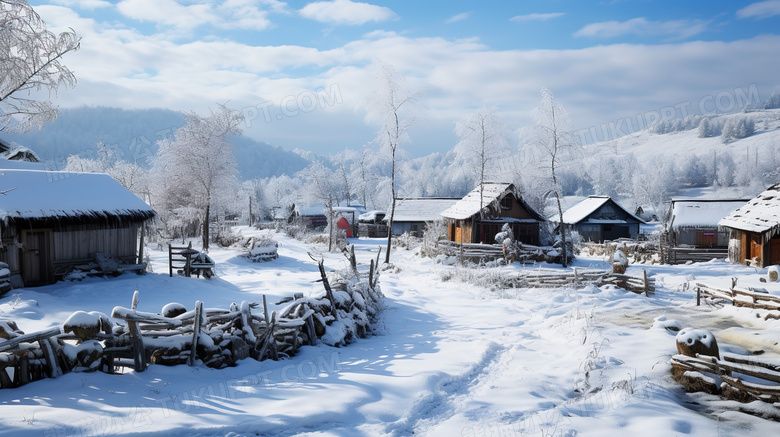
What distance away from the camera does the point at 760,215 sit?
22.3m

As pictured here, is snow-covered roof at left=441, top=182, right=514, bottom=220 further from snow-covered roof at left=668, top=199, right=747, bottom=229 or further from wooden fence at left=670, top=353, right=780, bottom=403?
wooden fence at left=670, top=353, right=780, bottom=403

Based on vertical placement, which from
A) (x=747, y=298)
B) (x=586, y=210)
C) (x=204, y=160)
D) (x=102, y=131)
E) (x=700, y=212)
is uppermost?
(x=102, y=131)

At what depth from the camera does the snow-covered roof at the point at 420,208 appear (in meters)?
49.1

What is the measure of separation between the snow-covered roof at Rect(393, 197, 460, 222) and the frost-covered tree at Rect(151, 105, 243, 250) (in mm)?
21260

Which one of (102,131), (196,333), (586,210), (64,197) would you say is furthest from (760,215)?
(102,131)

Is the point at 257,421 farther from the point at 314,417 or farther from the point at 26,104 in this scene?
the point at 26,104

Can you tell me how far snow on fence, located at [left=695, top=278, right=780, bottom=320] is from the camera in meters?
10.8

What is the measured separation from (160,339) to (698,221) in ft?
121

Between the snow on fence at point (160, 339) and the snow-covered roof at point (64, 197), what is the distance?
28.4 ft

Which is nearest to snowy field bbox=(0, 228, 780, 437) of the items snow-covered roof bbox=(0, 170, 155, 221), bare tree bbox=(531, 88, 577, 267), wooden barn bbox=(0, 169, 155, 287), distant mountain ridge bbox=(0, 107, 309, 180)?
wooden barn bbox=(0, 169, 155, 287)

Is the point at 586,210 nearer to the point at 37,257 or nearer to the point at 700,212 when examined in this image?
Answer: the point at 700,212

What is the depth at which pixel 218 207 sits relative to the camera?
112 ft

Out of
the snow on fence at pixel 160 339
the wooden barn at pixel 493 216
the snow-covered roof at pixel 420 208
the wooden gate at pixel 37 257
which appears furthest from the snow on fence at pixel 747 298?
the snow-covered roof at pixel 420 208

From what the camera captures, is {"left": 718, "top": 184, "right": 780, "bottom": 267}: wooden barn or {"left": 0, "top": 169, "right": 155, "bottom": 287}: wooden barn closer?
{"left": 0, "top": 169, "right": 155, "bottom": 287}: wooden barn
